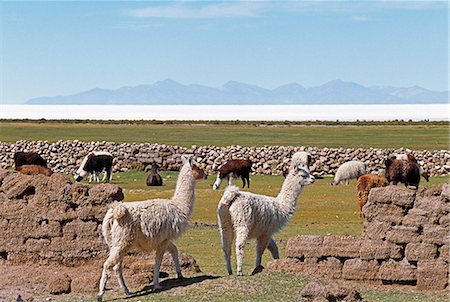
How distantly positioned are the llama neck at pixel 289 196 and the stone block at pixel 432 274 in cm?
317

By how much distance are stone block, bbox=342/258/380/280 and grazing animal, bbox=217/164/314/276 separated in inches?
68.5

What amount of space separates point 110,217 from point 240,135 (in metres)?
85.4

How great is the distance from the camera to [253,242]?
2792 centimetres

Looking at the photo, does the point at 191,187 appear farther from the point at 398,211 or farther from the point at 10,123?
the point at 10,123

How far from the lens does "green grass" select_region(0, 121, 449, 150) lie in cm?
8931

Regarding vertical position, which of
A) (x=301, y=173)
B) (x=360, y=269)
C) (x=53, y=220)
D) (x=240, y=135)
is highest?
(x=301, y=173)

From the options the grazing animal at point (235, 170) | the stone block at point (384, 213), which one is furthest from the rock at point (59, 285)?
the grazing animal at point (235, 170)

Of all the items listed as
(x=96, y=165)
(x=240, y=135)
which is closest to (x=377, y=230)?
(x=96, y=165)

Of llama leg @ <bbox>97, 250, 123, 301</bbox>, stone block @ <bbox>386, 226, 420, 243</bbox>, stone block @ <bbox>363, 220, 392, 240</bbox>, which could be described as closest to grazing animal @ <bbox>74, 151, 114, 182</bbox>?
llama leg @ <bbox>97, 250, 123, 301</bbox>

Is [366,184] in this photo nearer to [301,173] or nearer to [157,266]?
[301,173]

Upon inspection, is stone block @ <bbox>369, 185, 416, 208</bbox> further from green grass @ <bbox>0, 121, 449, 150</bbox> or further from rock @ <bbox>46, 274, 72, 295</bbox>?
green grass @ <bbox>0, 121, 449, 150</bbox>

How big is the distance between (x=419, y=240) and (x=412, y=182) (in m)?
23.6

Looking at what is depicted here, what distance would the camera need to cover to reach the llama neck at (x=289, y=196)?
65.3 feet

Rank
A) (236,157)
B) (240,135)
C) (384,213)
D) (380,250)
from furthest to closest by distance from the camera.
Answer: (240,135), (236,157), (384,213), (380,250)
